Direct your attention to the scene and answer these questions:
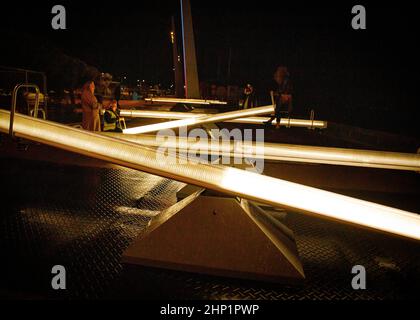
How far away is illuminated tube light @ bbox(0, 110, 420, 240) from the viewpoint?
1308 millimetres

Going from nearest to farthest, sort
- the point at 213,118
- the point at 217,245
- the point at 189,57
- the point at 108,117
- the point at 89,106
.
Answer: the point at 217,245, the point at 213,118, the point at 89,106, the point at 108,117, the point at 189,57

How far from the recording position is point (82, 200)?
3.64 m

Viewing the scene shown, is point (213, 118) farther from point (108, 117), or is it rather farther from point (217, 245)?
point (108, 117)

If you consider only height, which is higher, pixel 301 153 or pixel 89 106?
pixel 89 106

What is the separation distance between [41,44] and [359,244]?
39.4 m

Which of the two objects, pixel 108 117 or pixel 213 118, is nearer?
pixel 213 118

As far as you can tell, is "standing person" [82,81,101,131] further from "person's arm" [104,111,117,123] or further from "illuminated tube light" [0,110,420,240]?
"illuminated tube light" [0,110,420,240]

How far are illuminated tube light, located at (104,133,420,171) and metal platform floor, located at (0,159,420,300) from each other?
0.87 m

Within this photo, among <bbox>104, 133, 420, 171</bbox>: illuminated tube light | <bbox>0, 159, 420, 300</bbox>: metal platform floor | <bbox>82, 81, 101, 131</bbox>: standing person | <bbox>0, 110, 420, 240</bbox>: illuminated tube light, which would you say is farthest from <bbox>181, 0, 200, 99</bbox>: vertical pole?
<bbox>0, 110, 420, 240</bbox>: illuminated tube light

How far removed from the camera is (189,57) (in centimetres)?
807

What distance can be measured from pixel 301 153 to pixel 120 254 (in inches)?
66.5

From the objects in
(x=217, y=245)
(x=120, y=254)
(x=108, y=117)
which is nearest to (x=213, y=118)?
(x=217, y=245)

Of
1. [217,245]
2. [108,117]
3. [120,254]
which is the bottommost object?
[120,254]

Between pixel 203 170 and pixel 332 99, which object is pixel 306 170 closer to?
pixel 203 170
